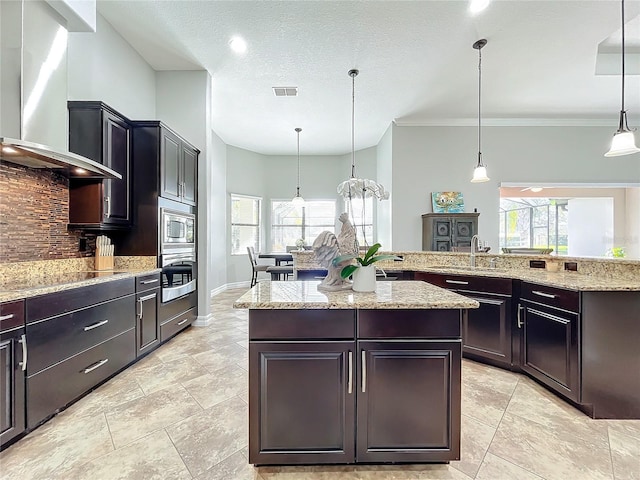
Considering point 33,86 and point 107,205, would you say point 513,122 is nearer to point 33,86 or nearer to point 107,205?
point 107,205

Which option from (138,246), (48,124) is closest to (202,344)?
(138,246)

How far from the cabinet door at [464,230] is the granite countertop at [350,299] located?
11.8 feet

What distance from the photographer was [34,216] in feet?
7.57

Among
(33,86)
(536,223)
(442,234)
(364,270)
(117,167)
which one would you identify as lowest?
(364,270)

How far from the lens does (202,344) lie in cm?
321

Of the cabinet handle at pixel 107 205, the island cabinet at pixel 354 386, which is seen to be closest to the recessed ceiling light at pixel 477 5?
the island cabinet at pixel 354 386

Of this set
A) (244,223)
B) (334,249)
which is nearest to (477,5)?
(334,249)

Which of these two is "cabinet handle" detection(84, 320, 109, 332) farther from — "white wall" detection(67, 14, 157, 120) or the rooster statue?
"white wall" detection(67, 14, 157, 120)

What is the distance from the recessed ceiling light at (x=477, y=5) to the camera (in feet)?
8.61

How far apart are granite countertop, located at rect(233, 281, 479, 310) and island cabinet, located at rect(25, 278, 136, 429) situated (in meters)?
1.33

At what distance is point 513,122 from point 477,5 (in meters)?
3.29

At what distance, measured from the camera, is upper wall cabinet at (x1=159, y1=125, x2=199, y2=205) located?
122 inches

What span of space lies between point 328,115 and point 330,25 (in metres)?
2.22

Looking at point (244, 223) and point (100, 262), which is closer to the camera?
point (100, 262)
